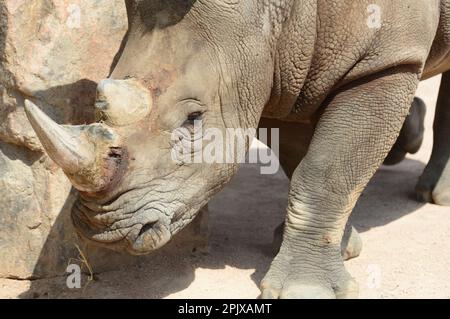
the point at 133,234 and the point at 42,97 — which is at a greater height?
the point at 42,97

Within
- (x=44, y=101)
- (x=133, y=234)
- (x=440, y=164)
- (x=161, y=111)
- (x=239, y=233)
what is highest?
(x=161, y=111)

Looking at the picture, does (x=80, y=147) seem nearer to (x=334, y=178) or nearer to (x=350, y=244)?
(x=334, y=178)

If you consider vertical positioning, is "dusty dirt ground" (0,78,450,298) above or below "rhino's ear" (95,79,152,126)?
below

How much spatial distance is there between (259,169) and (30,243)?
121 inches

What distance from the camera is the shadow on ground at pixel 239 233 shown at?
201 inches

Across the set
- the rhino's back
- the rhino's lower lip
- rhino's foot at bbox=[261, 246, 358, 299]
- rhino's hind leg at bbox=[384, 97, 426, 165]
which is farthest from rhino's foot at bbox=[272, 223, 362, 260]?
rhino's hind leg at bbox=[384, 97, 426, 165]

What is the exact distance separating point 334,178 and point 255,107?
1.84 ft

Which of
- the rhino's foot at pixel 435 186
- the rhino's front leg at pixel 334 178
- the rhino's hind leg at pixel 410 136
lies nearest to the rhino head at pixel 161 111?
the rhino's front leg at pixel 334 178

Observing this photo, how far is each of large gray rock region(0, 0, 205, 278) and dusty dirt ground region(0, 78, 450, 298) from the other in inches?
6.1

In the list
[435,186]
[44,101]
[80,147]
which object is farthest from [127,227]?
[435,186]

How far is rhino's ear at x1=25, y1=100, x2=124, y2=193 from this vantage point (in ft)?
12.9

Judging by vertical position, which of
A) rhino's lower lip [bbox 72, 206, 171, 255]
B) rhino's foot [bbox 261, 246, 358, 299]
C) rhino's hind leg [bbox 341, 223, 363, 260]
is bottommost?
rhino's hind leg [bbox 341, 223, 363, 260]

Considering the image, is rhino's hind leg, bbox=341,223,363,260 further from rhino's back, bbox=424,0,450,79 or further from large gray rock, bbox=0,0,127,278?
large gray rock, bbox=0,0,127,278

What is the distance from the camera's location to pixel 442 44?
534 centimetres
